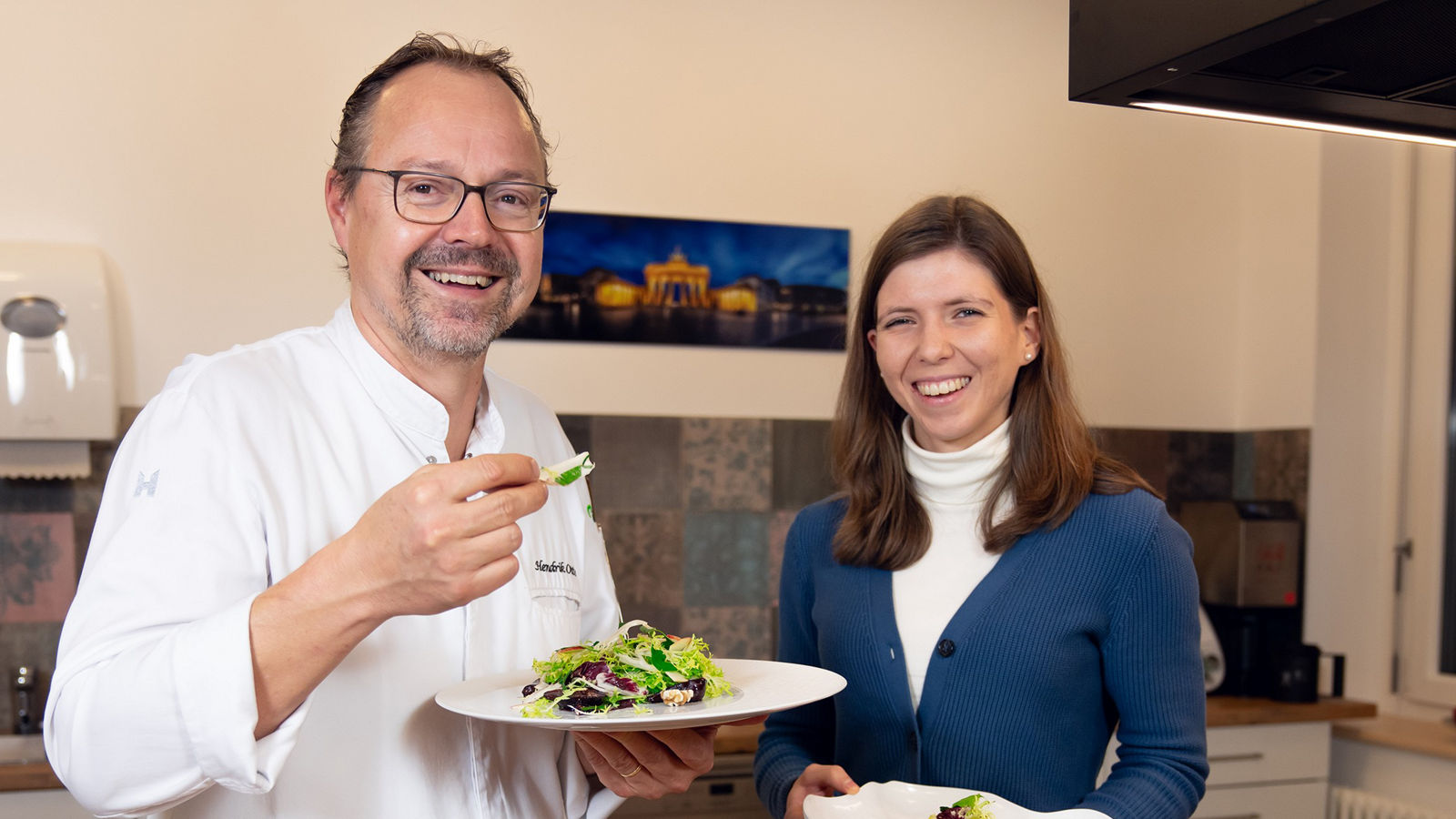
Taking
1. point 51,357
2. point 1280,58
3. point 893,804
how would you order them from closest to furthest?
point 1280,58 → point 893,804 → point 51,357

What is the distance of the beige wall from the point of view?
123 inches

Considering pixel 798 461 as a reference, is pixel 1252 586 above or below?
below

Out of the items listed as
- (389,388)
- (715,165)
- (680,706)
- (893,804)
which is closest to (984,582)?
(893,804)

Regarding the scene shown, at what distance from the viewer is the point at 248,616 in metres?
1.07

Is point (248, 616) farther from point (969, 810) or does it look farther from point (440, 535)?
point (969, 810)

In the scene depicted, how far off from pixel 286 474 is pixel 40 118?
232cm

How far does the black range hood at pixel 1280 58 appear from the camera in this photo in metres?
1.20

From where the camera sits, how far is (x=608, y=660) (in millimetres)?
1383

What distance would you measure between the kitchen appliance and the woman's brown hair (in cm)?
218

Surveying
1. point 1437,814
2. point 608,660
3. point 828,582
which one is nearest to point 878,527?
point 828,582

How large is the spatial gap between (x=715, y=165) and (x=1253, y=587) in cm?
220

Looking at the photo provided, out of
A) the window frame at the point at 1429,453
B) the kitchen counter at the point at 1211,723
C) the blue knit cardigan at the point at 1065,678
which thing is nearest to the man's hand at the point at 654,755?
the blue knit cardigan at the point at 1065,678

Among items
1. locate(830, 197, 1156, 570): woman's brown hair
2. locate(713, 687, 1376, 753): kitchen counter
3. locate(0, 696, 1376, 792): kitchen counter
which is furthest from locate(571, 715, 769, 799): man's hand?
locate(713, 687, 1376, 753): kitchen counter

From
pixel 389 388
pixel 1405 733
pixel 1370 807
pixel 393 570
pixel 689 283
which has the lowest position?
pixel 1370 807
